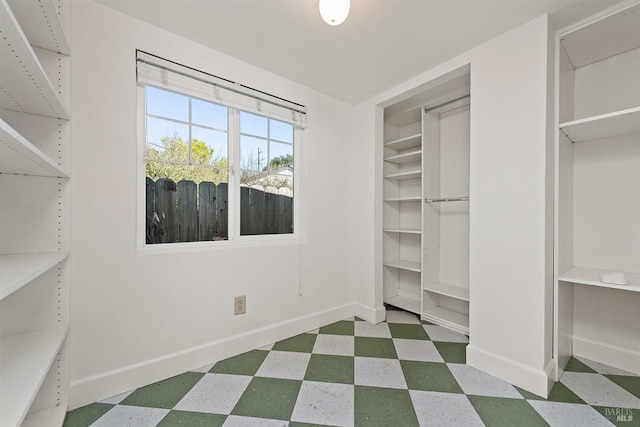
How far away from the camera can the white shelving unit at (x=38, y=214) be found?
108cm

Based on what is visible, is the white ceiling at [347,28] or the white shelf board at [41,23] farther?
the white ceiling at [347,28]

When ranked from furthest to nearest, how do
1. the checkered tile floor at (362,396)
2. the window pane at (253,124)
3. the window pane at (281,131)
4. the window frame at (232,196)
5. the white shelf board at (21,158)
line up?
the window pane at (281,131), the window pane at (253,124), the window frame at (232,196), the checkered tile floor at (362,396), the white shelf board at (21,158)

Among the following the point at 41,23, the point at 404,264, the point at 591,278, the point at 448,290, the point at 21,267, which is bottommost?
the point at 448,290

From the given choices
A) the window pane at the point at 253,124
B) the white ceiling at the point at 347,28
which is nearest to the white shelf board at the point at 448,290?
the white ceiling at the point at 347,28

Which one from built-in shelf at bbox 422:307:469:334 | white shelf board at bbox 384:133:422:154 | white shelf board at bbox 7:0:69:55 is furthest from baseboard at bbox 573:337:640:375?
white shelf board at bbox 7:0:69:55

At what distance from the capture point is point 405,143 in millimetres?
2941

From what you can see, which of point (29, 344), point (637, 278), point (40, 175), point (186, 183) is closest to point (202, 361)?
point (29, 344)

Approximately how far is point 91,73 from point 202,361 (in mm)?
1879

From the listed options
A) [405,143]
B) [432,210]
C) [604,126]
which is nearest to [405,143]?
[405,143]

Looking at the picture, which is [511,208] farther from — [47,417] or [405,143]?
[47,417]

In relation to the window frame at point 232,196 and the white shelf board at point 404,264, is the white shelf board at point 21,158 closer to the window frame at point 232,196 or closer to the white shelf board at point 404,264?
the window frame at point 232,196

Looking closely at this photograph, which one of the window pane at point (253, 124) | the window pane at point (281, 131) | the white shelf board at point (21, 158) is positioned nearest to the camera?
the white shelf board at point (21, 158)

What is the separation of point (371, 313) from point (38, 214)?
8.11 feet

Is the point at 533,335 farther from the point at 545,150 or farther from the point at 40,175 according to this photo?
the point at 40,175
